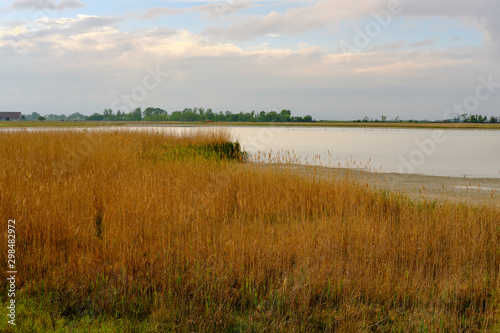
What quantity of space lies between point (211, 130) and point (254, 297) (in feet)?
50.7

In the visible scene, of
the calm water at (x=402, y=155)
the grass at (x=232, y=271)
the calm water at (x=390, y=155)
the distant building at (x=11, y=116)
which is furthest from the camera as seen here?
the distant building at (x=11, y=116)

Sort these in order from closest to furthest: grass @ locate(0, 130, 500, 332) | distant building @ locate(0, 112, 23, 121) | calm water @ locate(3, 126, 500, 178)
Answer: grass @ locate(0, 130, 500, 332) → calm water @ locate(3, 126, 500, 178) → distant building @ locate(0, 112, 23, 121)

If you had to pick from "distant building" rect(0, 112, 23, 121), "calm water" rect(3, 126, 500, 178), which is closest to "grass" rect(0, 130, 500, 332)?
"calm water" rect(3, 126, 500, 178)

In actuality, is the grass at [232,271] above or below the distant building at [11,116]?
below

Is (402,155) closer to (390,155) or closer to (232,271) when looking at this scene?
(390,155)

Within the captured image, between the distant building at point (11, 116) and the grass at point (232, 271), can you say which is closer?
the grass at point (232, 271)

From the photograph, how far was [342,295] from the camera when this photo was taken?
3844mm

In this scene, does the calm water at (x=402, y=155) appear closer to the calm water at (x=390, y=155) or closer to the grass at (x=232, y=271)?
the calm water at (x=390, y=155)

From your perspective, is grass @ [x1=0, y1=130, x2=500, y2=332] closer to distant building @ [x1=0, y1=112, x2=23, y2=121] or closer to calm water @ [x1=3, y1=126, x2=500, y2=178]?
calm water @ [x1=3, y1=126, x2=500, y2=178]

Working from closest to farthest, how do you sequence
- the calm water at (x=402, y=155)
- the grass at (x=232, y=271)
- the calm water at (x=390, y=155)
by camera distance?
the grass at (x=232, y=271), the calm water at (x=390, y=155), the calm water at (x=402, y=155)

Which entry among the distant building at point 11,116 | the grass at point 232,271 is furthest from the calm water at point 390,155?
the distant building at point 11,116

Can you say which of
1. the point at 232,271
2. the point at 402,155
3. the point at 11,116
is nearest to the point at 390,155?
the point at 402,155

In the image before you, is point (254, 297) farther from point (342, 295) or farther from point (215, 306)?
point (342, 295)

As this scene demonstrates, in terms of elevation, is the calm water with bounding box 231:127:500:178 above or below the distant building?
below
